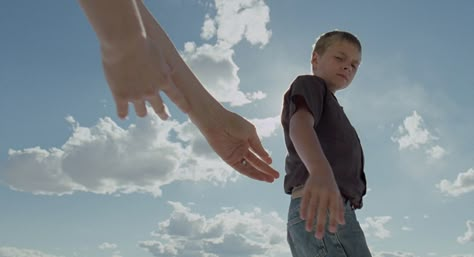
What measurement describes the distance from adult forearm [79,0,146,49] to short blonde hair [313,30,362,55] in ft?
10.1

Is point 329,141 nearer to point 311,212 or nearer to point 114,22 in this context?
point 311,212

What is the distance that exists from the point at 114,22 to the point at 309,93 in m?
2.42

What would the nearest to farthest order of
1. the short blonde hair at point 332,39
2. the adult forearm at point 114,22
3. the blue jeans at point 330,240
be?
the adult forearm at point 114,22, the blue jeans at point 330,240, the short blonde hair at point 332,39

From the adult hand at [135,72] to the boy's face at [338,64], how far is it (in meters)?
2.86

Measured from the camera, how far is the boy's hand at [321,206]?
3.01m

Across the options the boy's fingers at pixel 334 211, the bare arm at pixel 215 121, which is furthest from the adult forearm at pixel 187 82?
the boy's fingers at pixel 334 211

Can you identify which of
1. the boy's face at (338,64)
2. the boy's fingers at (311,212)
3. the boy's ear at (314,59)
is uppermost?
the boy's ear at (314,59)

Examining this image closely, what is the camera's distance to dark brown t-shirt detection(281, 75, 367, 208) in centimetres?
389

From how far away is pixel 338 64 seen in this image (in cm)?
451

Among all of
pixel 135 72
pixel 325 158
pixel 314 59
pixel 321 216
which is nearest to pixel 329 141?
pixel 325 158

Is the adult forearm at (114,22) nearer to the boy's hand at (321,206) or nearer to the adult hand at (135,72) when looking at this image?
the adult hand at (135,72)

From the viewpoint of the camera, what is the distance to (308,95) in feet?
12.9

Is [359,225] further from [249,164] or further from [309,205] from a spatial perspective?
[249,164]

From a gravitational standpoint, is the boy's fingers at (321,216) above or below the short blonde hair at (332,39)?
below
